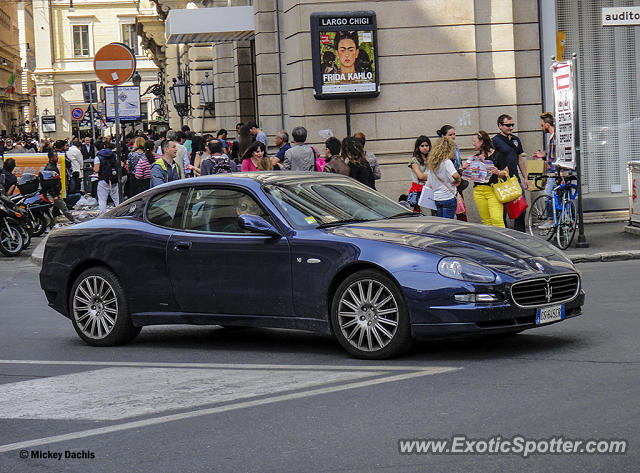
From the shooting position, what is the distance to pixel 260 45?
26297 mm

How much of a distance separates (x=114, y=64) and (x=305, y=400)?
1180 cm

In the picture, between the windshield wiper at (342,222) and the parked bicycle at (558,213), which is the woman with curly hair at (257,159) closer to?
the parked bicycle at (558,213)

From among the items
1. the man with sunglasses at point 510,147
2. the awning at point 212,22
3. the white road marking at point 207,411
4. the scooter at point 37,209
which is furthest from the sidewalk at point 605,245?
the awning at point 212,22

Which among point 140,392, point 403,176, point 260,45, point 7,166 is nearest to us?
point 140,392

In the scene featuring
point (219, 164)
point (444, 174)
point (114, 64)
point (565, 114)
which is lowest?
point (444, 174)

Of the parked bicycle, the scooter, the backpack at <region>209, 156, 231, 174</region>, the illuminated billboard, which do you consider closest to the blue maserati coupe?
the parked bicycle

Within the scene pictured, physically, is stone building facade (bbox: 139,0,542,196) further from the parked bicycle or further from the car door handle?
the car door handle

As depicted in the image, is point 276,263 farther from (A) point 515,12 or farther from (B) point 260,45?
(B) point 260,45

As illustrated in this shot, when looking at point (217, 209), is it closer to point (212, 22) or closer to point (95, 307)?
point (95, 307)

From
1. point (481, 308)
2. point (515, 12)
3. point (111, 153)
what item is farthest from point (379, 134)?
point (481, 308)

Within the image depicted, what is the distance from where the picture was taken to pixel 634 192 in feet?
60.0

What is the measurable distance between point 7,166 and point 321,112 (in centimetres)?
705

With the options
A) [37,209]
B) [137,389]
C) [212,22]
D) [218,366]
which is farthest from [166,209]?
[212,22]

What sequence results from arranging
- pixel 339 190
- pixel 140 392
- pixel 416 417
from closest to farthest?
pixel 416 417 → pixel 140 392 → pixel 339 190
